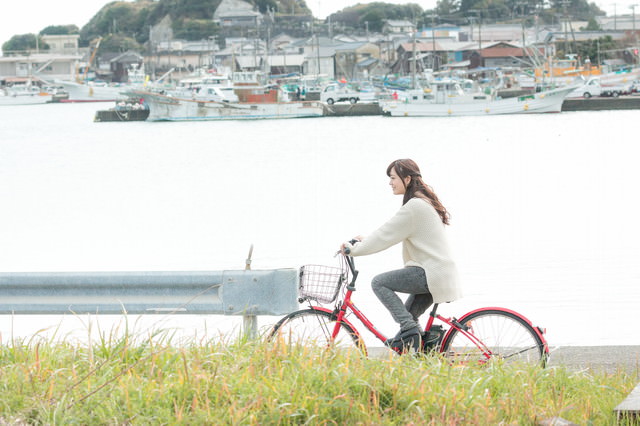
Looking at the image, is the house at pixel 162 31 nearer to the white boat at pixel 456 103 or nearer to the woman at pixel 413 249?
the white boat at pixel 456 103

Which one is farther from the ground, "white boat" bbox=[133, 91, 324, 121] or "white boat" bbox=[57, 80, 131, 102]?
"white boat" bbox=[57, 80, 131, 102]

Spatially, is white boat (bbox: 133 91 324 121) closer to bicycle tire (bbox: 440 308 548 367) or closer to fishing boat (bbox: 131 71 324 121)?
fishing boat (bbox: 131 71 324 121)

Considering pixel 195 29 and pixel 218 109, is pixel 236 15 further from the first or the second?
pixel 218 109

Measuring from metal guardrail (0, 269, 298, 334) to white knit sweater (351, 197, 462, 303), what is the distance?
416 mm

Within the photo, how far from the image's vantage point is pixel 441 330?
462 centimetres

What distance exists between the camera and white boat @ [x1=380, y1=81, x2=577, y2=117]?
62.5 metres

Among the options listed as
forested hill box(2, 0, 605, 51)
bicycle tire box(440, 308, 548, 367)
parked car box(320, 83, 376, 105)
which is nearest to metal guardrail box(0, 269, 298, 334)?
bicycle tire box(440, 308, 548, 367)

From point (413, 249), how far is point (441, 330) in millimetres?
430

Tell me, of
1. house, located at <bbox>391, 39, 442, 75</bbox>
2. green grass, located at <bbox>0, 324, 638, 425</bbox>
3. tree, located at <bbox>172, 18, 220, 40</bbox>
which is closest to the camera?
green grass, located at <bbox>0, 324, 638, 425</bbox>

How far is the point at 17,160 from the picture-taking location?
3691 cm

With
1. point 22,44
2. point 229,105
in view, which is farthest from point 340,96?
point 22,44

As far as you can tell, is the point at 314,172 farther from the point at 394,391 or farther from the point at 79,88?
the point at 79,88

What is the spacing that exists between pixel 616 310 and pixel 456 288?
417 cm

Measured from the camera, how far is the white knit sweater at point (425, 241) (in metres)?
4.41
